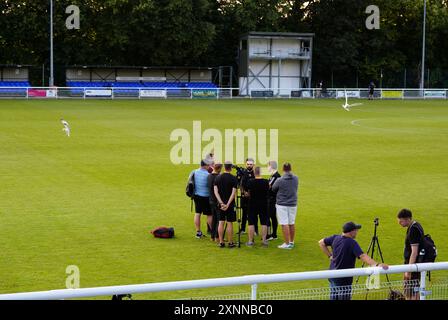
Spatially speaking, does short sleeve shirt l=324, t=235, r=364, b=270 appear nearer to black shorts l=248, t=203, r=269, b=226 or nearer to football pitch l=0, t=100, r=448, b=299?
football pitch l=0, t=100, r=448, b=299

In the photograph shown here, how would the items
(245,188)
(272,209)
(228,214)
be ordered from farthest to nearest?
(272,209) → (245,188) → (228,214)

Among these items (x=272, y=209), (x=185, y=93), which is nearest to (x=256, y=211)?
(x=272, y=209)

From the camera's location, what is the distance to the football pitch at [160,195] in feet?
44.2

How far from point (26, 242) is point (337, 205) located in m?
7.88

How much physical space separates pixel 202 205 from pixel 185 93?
49226 mm

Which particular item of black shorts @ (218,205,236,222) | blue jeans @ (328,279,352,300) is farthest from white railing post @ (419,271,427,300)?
black shorts @ (218,205,236,222)

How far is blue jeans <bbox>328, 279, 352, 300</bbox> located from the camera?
887 centimetres

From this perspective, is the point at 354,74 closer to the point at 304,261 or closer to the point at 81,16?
the point at 81,16

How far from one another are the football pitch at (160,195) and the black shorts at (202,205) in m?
0.60

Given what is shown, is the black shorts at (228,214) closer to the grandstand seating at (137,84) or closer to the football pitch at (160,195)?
the football pitch at (160,195)

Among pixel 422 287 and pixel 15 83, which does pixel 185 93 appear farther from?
pixel 422 287

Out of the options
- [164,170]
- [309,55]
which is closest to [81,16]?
[309,55]

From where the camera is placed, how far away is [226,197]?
48.0 feet

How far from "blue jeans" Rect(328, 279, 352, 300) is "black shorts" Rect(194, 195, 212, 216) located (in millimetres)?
6442
